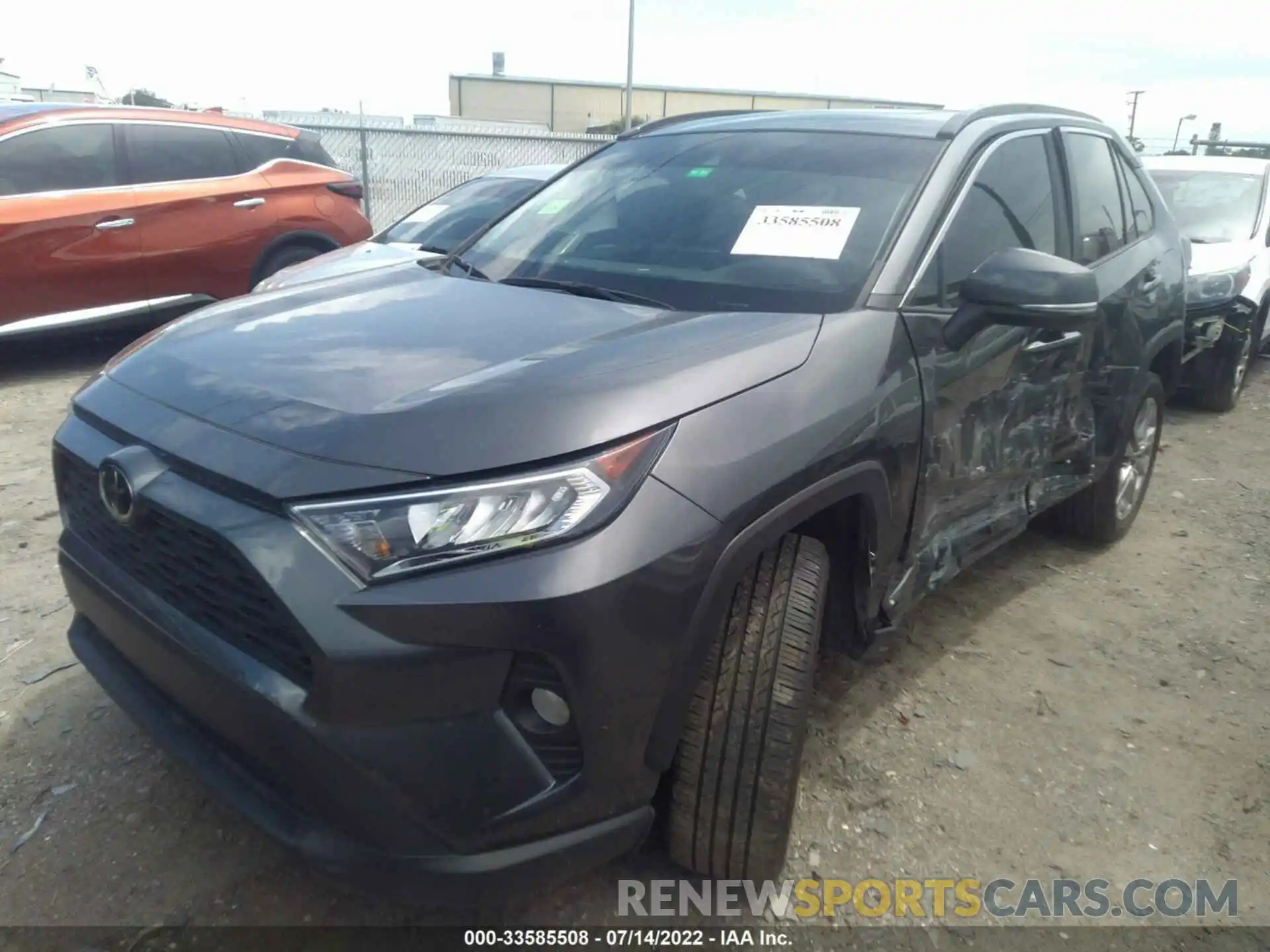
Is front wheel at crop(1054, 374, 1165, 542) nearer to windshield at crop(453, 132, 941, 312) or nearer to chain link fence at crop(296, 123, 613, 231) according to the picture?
windshield at crop(453, 132, 941, 312)

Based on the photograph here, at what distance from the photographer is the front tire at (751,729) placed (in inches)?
A: 75.2

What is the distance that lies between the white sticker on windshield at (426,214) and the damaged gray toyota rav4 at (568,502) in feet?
13.4

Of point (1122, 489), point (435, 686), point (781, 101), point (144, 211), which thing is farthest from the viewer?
point (781, 101)

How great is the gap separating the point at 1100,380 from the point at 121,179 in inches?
240

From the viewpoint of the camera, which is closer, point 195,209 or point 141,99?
point 195,209

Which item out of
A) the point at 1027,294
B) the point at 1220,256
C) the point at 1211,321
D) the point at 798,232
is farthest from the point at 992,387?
the point at 1220,256

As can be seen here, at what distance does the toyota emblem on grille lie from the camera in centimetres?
183

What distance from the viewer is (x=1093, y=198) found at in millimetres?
3502

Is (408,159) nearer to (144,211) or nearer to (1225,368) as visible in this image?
(144,211)

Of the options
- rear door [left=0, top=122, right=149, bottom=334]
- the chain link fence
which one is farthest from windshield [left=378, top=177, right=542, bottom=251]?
the chain link fence

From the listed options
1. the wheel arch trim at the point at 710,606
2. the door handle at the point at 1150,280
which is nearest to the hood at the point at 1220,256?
the door handle at the point at 1150,280

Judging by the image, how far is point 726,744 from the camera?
1.92 metres

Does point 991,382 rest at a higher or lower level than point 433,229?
higher

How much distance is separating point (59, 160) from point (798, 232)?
564 cm
